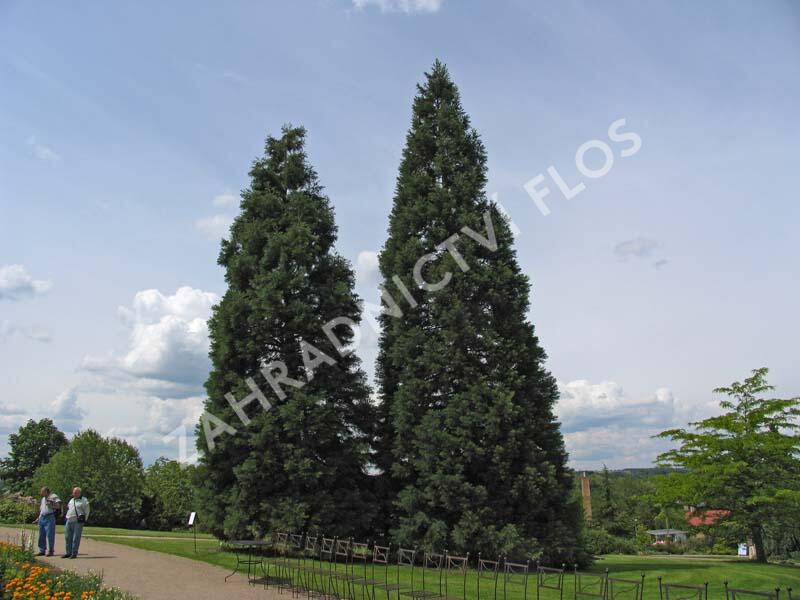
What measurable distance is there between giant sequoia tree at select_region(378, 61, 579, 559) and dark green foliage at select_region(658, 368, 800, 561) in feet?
19.7

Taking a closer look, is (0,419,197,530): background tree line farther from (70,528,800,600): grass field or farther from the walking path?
the walking path

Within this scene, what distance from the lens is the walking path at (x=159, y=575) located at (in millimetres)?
10867

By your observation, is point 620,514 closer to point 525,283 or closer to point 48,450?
point 525,283

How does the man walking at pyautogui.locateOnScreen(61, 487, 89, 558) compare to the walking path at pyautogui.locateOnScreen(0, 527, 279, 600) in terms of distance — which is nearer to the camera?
the walking path at pyautogui.locateOnScreen(0, 527, 279, 600)

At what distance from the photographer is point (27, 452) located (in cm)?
6269

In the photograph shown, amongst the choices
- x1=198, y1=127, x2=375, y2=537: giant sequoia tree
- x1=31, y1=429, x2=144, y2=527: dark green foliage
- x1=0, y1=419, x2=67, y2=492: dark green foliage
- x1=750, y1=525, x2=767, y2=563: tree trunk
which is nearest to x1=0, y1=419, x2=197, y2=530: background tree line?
x1=31, y1=429, x2=144, y2=527: dark green foliage

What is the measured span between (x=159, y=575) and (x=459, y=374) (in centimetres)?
1010

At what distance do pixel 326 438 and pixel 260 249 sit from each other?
682 centimetres

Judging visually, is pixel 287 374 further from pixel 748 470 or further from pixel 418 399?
pixel 748 470

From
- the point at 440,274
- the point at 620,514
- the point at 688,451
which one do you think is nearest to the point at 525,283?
the point at 440,274

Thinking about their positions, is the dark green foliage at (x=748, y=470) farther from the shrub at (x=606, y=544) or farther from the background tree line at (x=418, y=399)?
the shrub at (x=606, y=544)

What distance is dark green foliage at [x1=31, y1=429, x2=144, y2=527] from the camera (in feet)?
99.8

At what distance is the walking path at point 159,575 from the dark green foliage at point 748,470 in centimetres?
1646

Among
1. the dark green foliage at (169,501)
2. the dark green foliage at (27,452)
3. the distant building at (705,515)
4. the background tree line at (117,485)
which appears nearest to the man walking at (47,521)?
the background tree line at (117,485)
